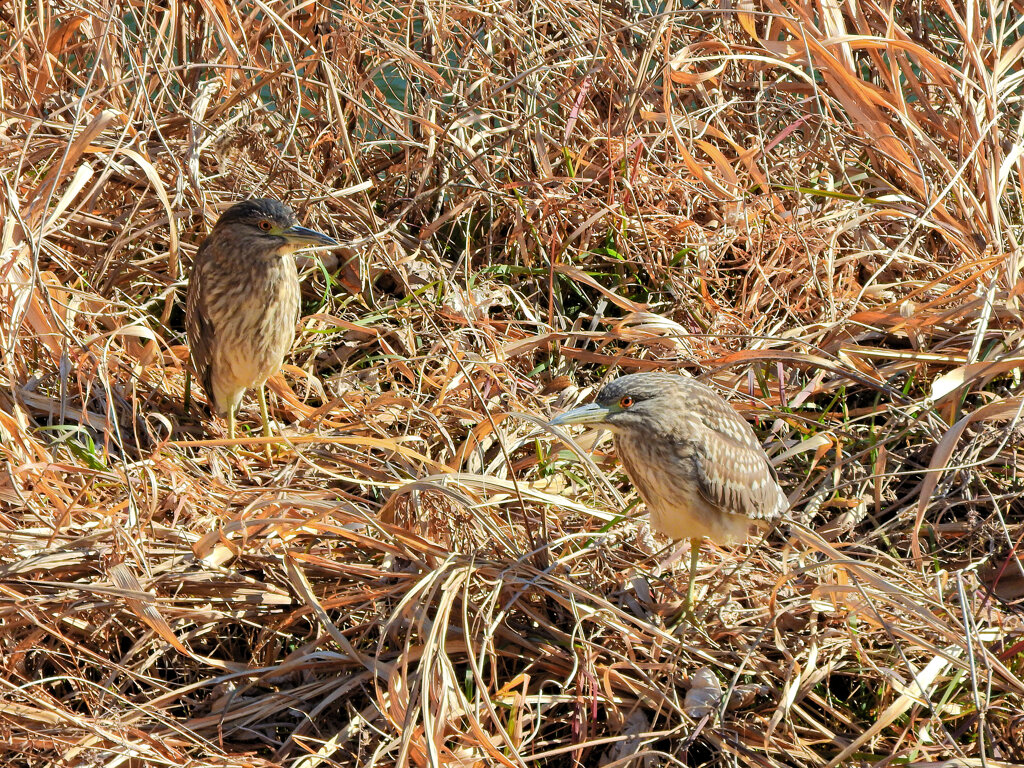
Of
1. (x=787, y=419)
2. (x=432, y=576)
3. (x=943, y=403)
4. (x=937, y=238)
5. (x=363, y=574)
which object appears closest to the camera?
(x=432, y=576)

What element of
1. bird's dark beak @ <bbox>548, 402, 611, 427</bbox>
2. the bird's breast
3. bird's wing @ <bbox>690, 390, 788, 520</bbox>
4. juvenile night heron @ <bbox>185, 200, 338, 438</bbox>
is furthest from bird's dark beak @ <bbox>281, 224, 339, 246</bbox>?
bird's wing @ <bbox>690, 390, 788, 520</bbox>

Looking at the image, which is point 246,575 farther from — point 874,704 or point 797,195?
point 797,195

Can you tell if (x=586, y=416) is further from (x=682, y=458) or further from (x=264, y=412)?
(x=264, y=412)

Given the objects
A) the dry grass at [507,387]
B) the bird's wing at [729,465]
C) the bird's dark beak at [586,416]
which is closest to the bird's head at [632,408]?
the bird's dark beak at [586,416]

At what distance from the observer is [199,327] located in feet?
14.8

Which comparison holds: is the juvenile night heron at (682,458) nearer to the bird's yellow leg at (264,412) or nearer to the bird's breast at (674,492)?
the bird's breast at (674,492)

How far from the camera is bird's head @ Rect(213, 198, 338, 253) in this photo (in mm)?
4371

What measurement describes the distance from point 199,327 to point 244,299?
226 mm

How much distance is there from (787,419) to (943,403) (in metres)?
0.54

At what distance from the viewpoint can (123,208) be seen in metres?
4.97

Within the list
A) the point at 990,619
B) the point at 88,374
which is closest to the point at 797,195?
the point at 990,619

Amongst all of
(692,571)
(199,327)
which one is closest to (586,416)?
(692,571)

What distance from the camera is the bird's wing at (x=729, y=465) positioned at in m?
3.43

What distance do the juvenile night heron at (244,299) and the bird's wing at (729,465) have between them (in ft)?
5.40
